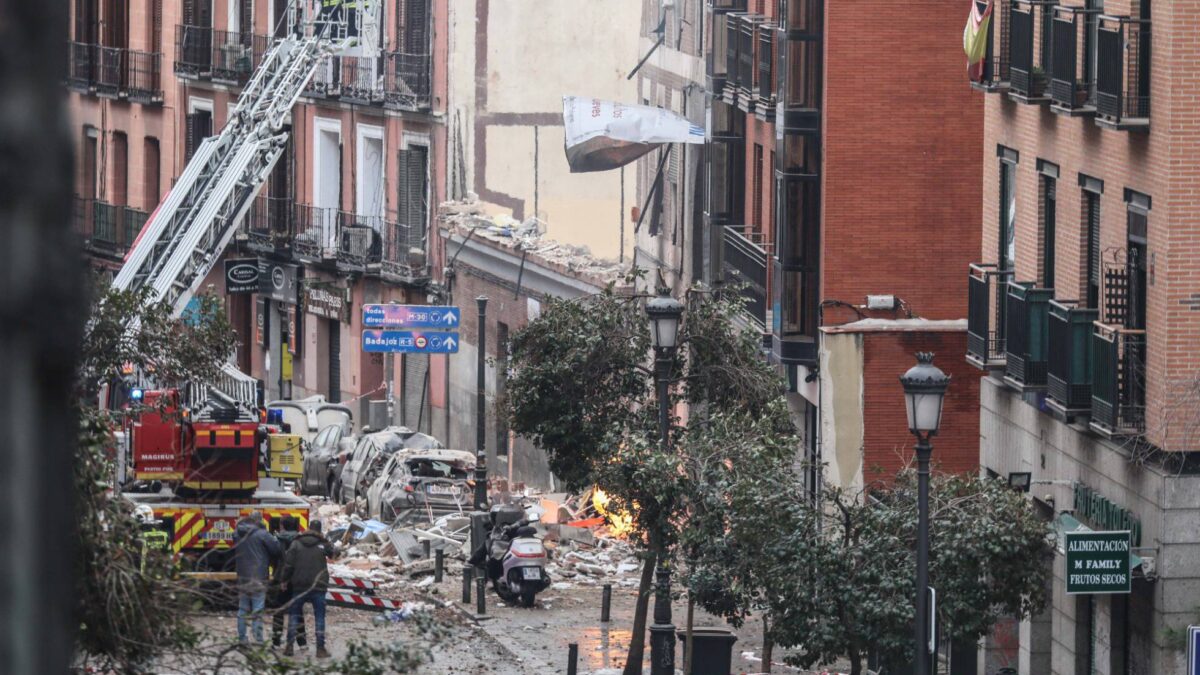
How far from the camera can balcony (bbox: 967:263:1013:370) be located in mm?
22922

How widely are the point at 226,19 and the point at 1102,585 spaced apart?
136 ft

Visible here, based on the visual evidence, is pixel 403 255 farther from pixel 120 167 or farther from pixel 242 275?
pixel 120 167

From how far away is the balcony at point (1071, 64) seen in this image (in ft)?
64.8

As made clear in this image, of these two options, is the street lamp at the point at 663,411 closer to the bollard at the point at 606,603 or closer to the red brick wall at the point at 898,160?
the bollard at the point at 606,603

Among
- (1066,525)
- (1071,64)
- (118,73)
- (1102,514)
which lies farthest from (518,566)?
(118,73)

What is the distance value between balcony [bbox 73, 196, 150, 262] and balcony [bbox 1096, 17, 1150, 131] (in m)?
43.8

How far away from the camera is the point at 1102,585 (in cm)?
1808

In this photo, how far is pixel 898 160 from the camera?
2861cm

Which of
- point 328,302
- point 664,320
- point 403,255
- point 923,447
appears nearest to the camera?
point 923,447

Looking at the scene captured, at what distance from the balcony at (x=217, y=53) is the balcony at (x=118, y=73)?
2220 mm

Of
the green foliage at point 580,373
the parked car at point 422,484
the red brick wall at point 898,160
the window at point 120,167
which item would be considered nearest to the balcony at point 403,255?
the parked car at point 422,484

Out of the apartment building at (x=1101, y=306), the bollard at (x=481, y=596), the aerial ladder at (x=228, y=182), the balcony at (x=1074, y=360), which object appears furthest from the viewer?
the aerial ladder at (x=228, y=182)

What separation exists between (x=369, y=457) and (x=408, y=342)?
125 inches

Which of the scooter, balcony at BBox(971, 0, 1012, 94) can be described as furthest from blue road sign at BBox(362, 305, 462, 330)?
balcony at BBox(971, 0, 1012, 94)
